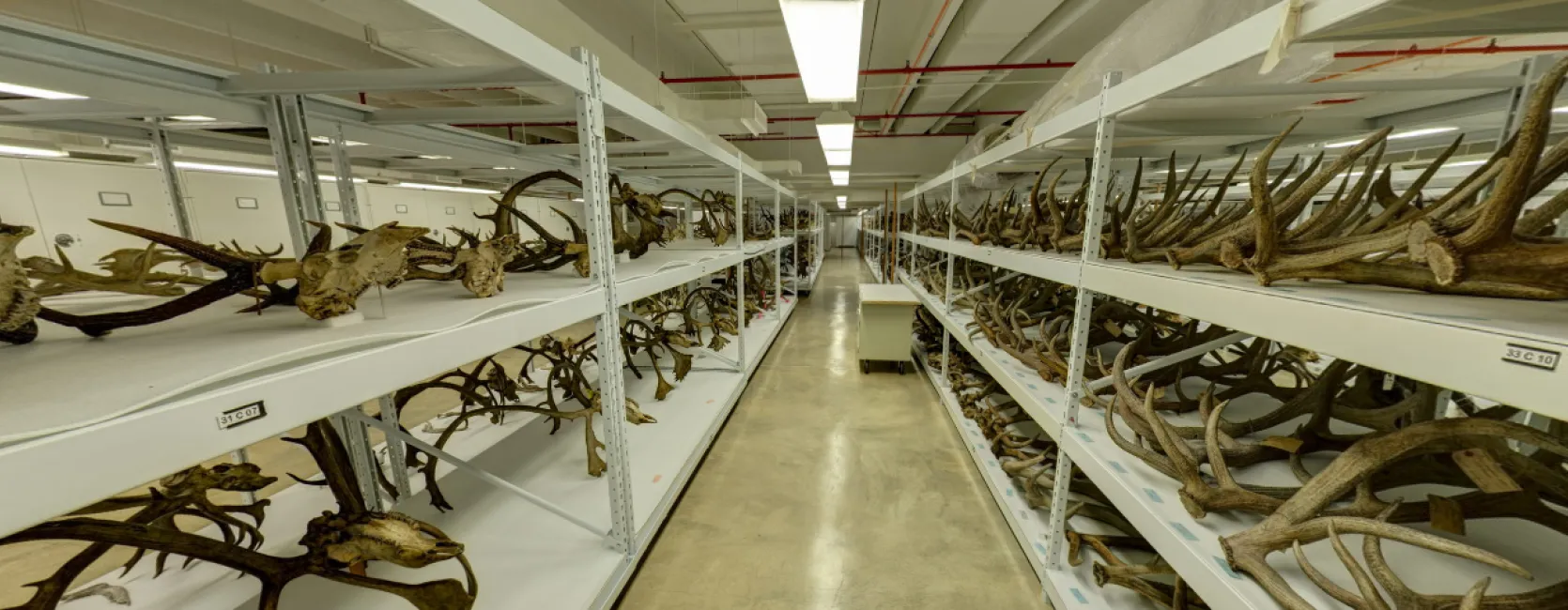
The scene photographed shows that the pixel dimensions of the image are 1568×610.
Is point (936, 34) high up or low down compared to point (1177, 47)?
up

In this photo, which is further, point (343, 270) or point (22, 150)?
point (22, 150)

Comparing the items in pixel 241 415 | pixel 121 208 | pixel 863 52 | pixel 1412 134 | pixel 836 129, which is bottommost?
pixel 241 415

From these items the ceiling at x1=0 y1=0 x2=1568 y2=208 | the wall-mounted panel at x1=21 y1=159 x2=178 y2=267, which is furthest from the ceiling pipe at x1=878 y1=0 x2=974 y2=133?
the wall-mounted panel at x1=21 y1=159 x2=178 y2=267

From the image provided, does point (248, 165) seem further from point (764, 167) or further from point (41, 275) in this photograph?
point (764, 167)

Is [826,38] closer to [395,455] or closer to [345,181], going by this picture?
[345,181]

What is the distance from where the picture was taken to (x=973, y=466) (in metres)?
2.97

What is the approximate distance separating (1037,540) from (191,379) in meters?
2.51

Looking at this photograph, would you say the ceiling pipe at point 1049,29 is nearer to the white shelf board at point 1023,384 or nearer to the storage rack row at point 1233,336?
the storage rack row at point 1233,336

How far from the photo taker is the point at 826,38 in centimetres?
215

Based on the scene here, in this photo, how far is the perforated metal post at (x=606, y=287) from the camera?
4.59ft

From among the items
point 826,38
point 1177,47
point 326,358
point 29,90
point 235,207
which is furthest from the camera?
point 235,207

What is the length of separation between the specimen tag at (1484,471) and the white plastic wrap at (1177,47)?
92 centimetres

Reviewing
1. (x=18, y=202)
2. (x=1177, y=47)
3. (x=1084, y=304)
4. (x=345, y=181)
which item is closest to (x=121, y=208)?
(x=18, y=202)

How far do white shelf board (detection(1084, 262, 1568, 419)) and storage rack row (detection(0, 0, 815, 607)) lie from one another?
1.55m
